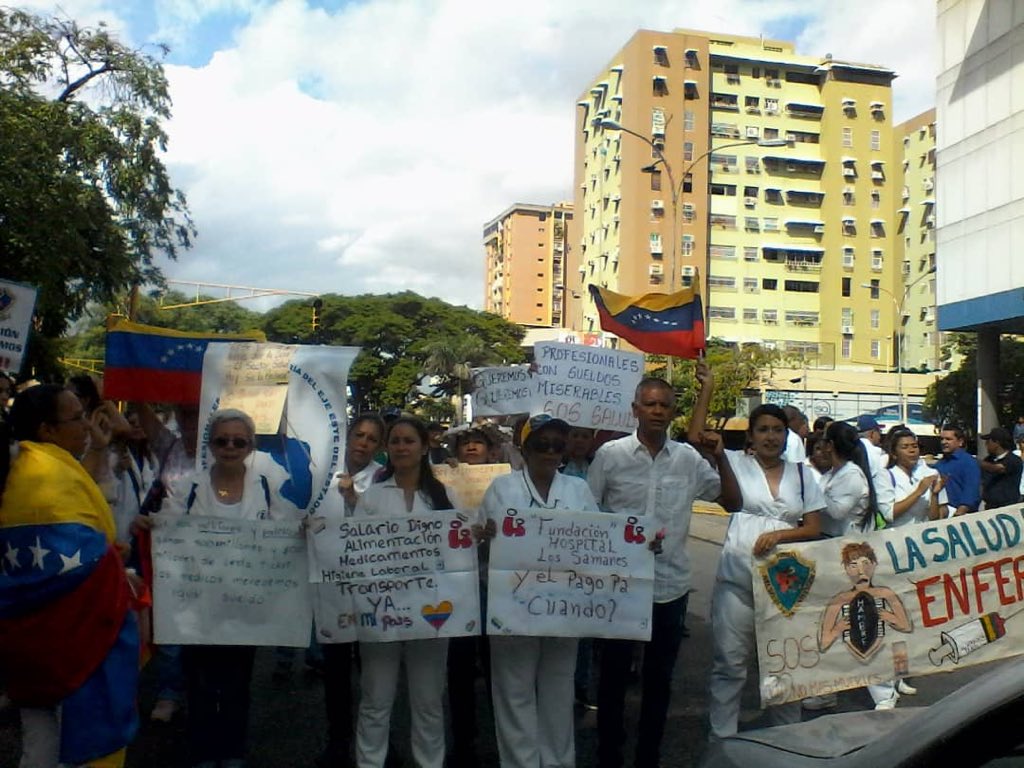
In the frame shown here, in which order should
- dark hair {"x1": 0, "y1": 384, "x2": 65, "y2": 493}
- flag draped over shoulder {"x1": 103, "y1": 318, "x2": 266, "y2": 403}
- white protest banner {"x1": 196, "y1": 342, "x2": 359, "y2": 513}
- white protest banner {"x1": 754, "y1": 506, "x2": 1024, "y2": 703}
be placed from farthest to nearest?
flag draped over shoulder {"x1": 103, "y1": 318, "x2": 266, "y2": 403}, white protest banner {"x1": 196, "y1": 342, "x2": 359, "y2": 513}, white protest banner {"x1": 754, "y1": 506, "x2": 1024, "y2": 703}, dark hair {"x1": 0, "y1": 384, "x2": 65, "y2": 493}

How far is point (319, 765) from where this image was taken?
5.30 m

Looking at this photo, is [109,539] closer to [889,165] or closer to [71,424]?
[71,424]

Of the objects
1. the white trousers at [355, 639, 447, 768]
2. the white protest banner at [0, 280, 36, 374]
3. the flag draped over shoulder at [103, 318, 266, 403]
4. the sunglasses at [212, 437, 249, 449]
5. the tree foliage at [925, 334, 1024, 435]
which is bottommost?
the white trousers at [355, 639, 447, 768]

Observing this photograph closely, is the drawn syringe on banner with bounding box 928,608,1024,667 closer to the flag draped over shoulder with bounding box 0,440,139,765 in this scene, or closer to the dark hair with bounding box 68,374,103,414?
the flag draped over shoulder with bounding box 0,440,139,765

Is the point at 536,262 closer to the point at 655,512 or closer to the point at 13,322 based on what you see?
the point at 13,322

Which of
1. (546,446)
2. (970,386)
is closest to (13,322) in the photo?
(546,446)

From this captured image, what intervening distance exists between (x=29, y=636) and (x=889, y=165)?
82397 mm

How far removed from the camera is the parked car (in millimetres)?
2414

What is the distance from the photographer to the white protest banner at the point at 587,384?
7574 millimetres

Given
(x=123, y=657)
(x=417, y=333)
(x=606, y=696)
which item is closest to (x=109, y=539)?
(x=123, y=657)

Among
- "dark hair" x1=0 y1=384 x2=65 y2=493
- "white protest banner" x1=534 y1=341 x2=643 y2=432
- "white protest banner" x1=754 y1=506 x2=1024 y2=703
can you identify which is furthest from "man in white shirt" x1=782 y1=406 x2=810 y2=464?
"dark hair" x1=0 y1=384 x2=65 y2=493

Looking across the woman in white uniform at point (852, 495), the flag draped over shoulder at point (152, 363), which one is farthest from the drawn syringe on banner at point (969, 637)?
the flag draped over shoulder at point (152, 363)

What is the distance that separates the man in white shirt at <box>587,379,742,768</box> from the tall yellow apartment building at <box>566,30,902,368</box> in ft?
222

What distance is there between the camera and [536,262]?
127 meters
